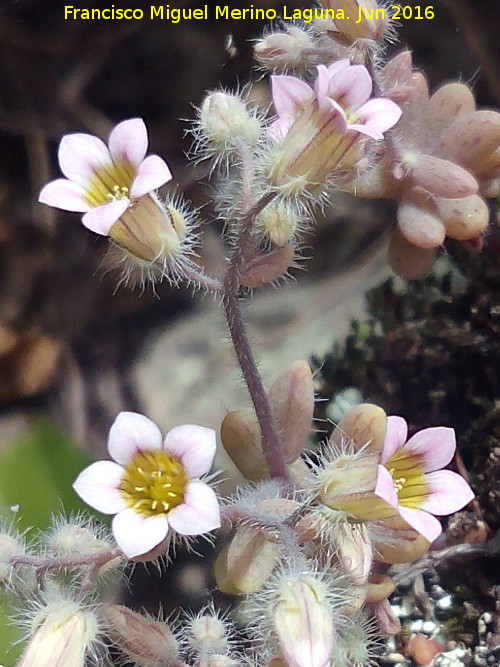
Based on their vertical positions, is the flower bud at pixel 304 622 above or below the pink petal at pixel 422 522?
below

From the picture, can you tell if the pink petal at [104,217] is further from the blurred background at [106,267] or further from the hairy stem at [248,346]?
the blurred background at [106,267]

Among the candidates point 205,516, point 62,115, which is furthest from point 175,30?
point 205,516

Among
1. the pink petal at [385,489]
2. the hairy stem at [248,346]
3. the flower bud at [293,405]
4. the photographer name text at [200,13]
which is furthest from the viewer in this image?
the photographer name text at [200,13]

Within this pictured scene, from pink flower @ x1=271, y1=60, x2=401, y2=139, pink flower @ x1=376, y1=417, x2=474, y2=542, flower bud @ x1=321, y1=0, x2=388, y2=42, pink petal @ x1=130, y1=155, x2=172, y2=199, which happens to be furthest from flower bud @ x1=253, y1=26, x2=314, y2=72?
pink flower @ x1=376, y1=417, x2=474, y2=542

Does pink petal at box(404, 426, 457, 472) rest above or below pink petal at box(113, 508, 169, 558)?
above

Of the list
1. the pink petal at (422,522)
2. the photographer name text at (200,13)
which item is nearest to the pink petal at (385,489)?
the pink petal at (422,522)

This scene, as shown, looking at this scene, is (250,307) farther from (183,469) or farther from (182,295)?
(183,469)

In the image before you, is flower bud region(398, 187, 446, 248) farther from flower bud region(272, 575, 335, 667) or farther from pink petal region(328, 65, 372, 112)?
flower bud region(272, 575, 335, 667)
